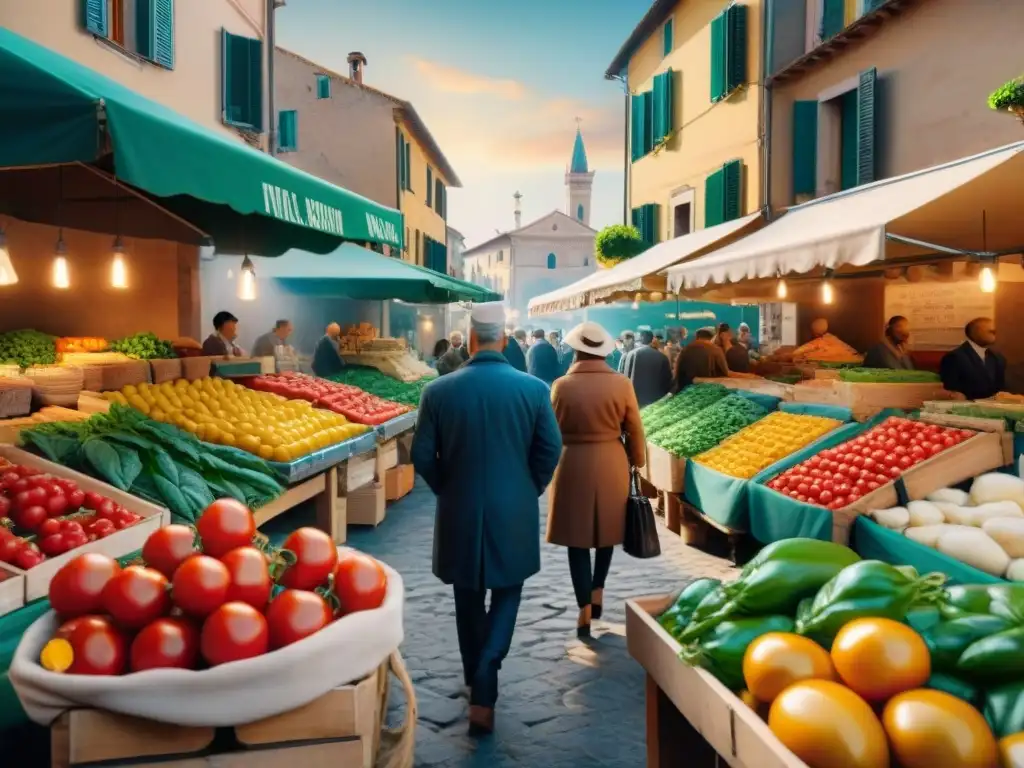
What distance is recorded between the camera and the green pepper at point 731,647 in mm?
2215

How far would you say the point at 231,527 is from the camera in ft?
8.36

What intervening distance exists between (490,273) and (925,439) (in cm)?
6862

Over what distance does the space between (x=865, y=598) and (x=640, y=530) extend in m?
2.90

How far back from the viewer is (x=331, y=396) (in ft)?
26.3

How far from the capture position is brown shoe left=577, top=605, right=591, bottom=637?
4957 mm

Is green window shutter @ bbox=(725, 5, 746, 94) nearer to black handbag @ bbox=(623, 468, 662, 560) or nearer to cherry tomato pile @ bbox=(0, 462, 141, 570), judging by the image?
black handbag @ bbox=(623, 468, 662, 560)

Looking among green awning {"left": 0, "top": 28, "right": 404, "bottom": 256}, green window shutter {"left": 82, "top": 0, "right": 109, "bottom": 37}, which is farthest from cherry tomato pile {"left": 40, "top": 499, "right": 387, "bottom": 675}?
green window shutter {"left": 82, "top": 0, "right": 109, "bottom": 37}

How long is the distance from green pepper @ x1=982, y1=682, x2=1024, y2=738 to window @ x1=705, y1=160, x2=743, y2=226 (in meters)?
14.7

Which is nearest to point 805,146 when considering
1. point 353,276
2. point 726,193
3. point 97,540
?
point 726,193

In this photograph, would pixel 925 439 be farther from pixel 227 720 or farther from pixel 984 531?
pixel 227 720

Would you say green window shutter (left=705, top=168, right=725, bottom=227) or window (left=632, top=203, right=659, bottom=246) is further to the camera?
window (left=632, top=203, right=659, bottom=246)

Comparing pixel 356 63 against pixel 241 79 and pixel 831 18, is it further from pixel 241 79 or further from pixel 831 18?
pixel 831 18

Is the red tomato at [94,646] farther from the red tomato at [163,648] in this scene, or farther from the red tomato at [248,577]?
the red tomato at [248,577]

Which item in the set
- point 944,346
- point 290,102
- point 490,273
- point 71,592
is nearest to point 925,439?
point 71,592
